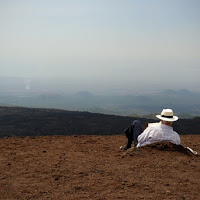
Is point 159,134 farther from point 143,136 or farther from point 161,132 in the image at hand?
point 143,136

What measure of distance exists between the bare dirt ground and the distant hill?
59.1ft

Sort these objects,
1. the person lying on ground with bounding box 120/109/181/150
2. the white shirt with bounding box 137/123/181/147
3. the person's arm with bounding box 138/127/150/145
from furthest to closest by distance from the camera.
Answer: the person's arm with bounding box 138/127/150/145, the white shirt with bounding box 137/123/181/147, the person lying on ground with bounding box 120/109/181/150

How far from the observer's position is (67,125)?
29281 millimetres

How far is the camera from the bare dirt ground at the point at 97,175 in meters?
4.75

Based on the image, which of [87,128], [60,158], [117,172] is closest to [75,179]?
[117,172]

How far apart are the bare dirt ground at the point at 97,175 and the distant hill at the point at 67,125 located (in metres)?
18.0

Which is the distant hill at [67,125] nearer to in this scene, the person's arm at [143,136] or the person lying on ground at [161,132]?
the person's arm at [143,136]

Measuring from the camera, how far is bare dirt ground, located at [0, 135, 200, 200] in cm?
475

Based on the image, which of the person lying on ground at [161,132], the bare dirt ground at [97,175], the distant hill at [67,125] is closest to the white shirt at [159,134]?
the person lying on ground at [161,132]

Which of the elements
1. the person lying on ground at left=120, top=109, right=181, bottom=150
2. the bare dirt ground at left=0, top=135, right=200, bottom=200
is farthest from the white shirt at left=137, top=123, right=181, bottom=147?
the bare dirt ground at left=0, top=135, right=200, bottom=200

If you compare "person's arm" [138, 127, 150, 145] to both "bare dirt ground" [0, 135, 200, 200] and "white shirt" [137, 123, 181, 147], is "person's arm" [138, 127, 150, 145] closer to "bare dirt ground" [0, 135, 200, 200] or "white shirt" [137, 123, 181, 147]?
"white shirt" [137, 123, 181, 147]

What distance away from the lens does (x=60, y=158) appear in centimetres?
745

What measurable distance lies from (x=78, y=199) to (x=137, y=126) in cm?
413

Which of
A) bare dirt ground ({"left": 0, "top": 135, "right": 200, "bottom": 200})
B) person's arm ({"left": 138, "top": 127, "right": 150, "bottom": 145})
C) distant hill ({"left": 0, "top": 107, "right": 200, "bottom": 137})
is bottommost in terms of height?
distant hill ({"left": 0, "top": 107, "right": 200, "bottom": 137})
